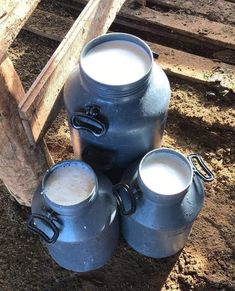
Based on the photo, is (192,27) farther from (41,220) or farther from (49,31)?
(41,220)

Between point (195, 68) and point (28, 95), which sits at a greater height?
point (28, 95)

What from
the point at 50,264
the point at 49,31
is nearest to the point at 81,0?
the point at 49,31

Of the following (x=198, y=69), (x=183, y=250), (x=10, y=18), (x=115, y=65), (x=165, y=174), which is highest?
(x=10, y=18)

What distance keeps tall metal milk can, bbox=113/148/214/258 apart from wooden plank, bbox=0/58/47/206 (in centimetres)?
39

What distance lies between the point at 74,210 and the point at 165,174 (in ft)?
1.29

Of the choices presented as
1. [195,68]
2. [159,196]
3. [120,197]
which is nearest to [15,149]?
[120,197]

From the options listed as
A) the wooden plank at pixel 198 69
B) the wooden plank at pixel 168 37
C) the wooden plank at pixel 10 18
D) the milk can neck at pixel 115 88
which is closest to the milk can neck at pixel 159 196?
the milk can neck at pixel 115 88

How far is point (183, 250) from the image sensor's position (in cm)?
231

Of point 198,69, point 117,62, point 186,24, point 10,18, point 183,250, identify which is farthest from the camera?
point 186,24

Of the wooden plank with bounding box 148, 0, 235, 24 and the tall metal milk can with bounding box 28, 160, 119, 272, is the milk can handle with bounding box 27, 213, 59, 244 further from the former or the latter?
the wooden plank with bounding box 148, 0, 235, 24

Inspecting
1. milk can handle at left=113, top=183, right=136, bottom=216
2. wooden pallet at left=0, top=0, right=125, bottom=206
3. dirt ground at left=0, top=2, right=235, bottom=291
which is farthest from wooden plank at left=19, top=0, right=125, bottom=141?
dirt ground at left=0, top=2, right=235, bottom=291

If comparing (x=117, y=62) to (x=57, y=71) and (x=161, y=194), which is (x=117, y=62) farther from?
(x=161, y=194)

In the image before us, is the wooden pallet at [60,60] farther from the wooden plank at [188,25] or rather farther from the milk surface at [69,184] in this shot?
the milk surface at [69,184]

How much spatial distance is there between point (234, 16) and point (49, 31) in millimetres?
1138
